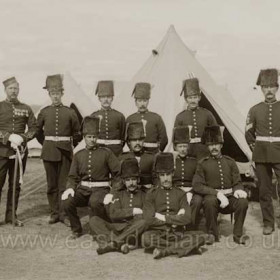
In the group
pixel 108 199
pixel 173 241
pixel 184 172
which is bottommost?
pixel 173 241

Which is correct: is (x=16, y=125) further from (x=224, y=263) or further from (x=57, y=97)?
(x=224, y=263)

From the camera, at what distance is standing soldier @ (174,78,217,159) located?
6.83 metres

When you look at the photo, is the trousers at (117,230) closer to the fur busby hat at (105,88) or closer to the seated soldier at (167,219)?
the seated soldier at (167,219)

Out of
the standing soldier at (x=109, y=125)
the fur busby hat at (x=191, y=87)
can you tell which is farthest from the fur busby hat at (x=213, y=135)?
the standing soldier at (x=109, y=125)

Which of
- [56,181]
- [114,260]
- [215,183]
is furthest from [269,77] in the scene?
[56,181]

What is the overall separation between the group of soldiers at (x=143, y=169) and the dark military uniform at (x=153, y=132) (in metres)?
0.01

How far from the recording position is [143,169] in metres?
6.41

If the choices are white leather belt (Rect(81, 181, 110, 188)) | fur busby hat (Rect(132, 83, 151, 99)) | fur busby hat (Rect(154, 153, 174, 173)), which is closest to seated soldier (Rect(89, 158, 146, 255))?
fur busby hat (Rect(154, 153, 174, 173))

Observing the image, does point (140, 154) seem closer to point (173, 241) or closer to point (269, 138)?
point (173, 241)

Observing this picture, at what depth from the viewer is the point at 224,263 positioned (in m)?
5.07

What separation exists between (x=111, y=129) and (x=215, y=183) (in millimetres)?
1717

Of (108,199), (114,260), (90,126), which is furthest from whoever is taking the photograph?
(90,126)

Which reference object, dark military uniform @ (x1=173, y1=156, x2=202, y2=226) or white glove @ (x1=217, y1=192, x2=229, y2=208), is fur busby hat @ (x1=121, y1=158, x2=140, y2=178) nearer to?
dark military uniform @ (x1=173, y1=156, x2=202, y2=226)

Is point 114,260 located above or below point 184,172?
below
